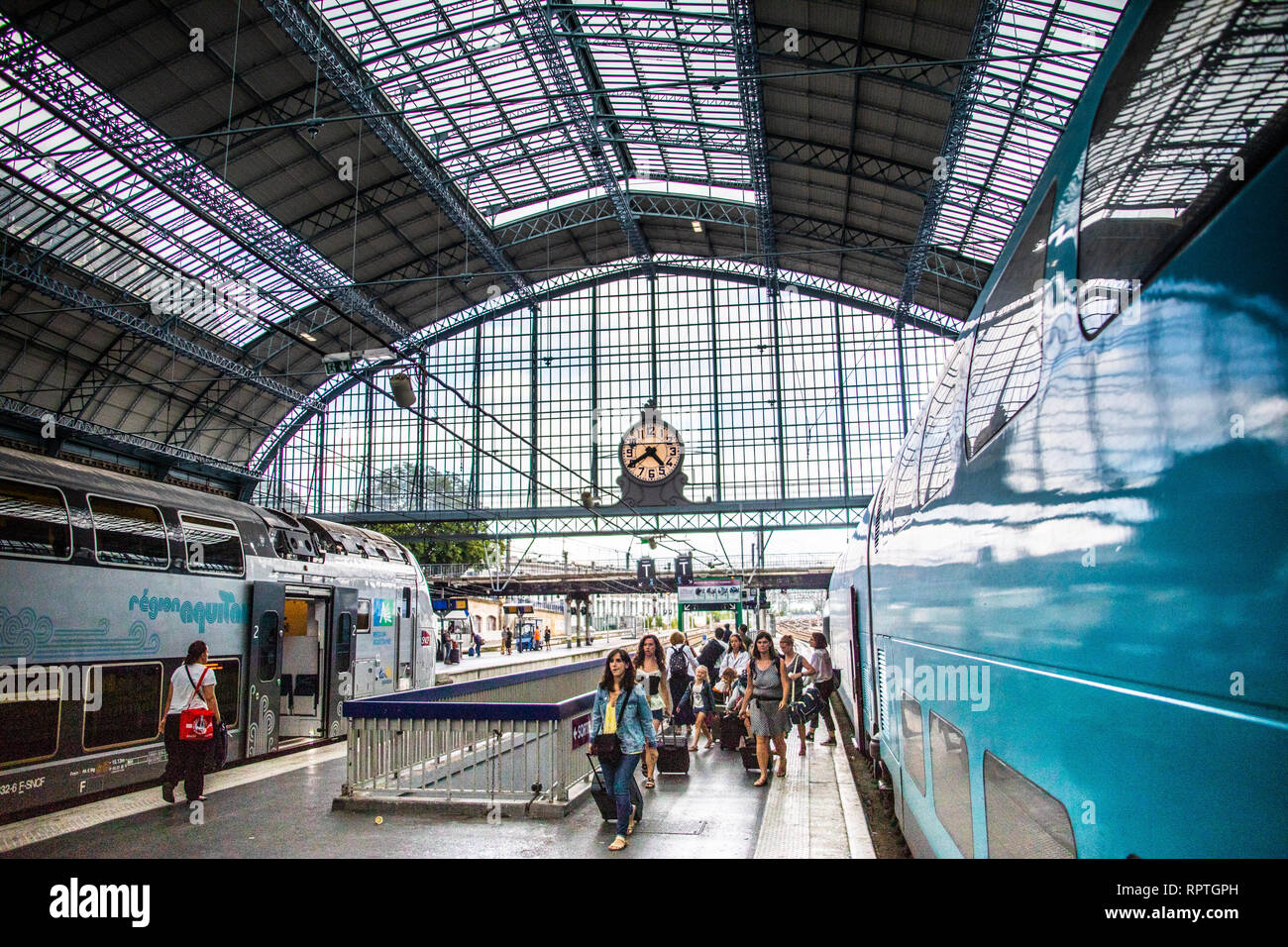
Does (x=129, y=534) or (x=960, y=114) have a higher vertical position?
(x=960, y=114)

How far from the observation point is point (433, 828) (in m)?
7.56

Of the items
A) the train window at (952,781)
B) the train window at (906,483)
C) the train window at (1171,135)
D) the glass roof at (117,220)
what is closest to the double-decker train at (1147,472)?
the train window at (1171,135)

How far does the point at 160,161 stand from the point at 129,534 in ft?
71.3

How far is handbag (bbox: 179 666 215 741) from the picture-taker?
8.18 metres

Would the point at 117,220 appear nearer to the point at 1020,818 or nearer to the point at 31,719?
the point at 31,719

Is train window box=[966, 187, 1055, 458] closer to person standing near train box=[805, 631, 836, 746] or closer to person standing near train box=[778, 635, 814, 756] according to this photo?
person standing near train box=[778, 635, 814, 756]

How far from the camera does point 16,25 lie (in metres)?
19.1

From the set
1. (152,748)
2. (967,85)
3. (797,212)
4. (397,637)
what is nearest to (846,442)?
(797,212)

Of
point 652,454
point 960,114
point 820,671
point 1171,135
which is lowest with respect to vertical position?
point 820,671

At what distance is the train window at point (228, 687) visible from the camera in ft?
34.9

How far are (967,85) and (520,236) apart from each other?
84.9 ft

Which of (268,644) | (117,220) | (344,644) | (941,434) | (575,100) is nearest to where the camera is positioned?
(941,434)

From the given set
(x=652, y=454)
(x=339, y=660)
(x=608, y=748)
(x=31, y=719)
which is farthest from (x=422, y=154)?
(x=608, y=748)

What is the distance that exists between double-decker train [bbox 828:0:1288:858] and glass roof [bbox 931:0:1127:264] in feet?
39.4
